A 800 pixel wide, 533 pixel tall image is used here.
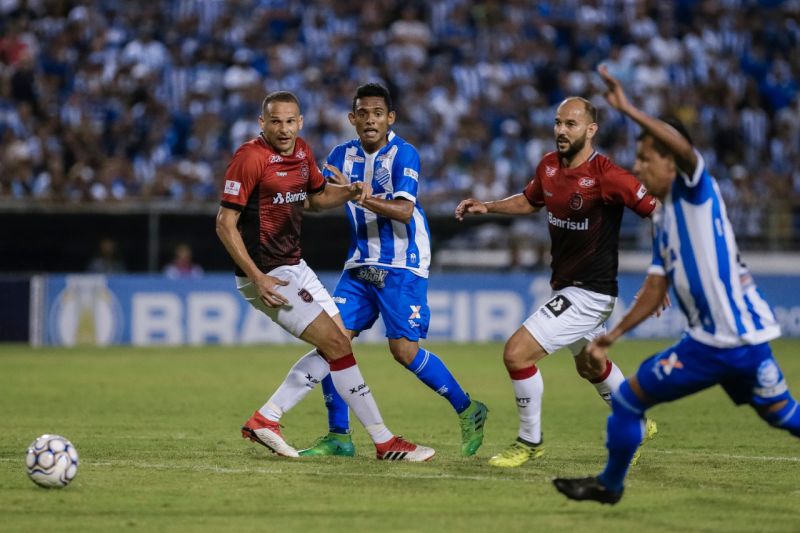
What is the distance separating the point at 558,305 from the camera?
9156mm

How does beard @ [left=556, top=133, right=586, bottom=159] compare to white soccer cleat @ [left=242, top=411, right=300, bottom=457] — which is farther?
white soccer cleat @ [left=242, top=411, right=300, bottom=457]

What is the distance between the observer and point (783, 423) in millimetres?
7094

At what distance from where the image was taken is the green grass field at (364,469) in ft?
22.7

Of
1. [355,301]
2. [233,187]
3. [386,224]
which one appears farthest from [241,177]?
[355,301]

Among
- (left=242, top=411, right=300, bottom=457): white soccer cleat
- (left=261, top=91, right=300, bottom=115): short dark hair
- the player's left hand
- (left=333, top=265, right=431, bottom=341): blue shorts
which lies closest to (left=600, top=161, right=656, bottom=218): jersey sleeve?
(left=333, top=265, right=431, bottom=341): blue shorts

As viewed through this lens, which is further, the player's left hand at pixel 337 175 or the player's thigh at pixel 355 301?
the player's thigh at pixel 355 301

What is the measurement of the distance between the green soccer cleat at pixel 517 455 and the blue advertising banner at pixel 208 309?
12659 mm

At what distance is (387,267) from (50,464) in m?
3.27

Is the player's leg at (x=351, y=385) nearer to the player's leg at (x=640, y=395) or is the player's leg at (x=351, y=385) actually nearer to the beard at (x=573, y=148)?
the beard at (x=573, y=148)

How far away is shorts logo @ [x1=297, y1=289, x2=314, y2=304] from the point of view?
361 inches

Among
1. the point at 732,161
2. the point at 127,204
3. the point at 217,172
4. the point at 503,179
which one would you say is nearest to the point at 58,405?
the point at 127,204

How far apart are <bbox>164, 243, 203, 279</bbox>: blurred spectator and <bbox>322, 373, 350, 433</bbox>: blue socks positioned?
40.3 feet

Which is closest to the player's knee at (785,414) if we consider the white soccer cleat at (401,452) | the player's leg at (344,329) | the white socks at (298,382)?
the white soccer cleat at (401,452)

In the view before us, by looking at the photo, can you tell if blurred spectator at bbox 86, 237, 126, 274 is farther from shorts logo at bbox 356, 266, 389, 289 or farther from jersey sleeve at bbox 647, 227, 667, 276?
jersey sleeve at bbox 647, 227, 667, 276
